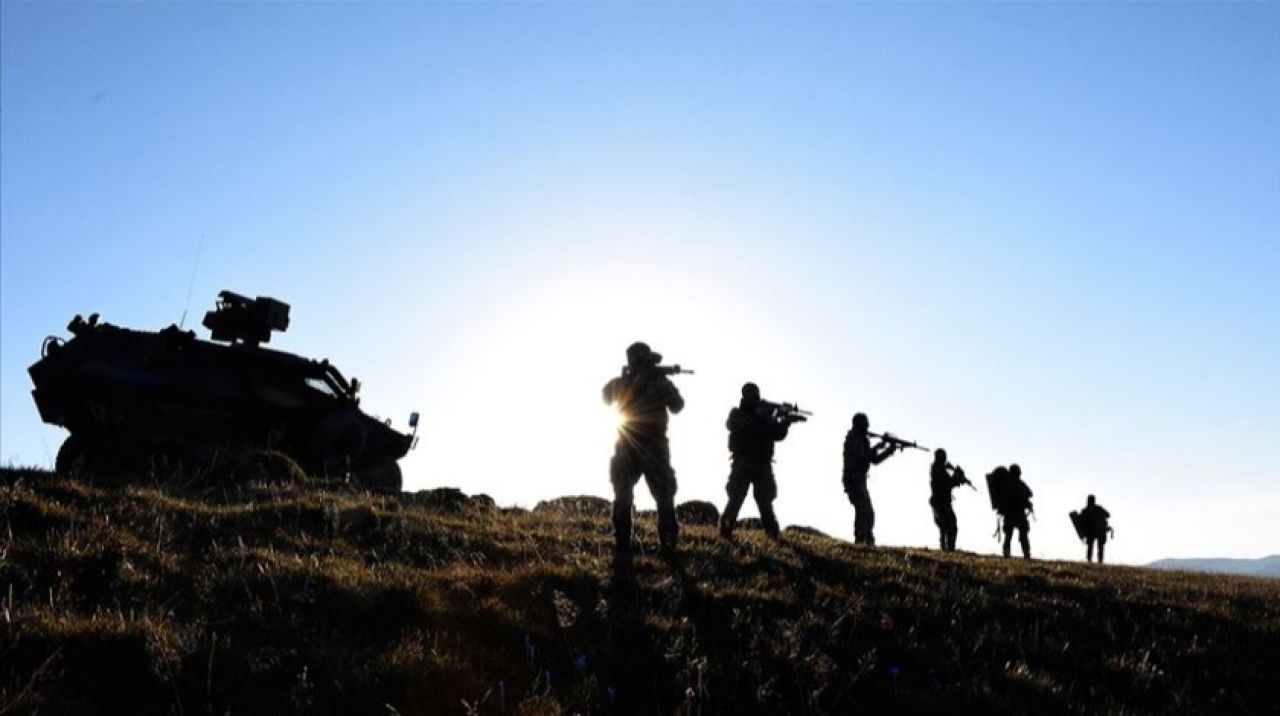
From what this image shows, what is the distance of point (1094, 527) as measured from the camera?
90.3ft

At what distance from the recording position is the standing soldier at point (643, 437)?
30.7 ft

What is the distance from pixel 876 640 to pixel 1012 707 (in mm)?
1170

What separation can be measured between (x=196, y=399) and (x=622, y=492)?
871 centimetres

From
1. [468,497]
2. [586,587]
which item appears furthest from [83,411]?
[586,587]

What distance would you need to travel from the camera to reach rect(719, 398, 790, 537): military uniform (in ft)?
42.3

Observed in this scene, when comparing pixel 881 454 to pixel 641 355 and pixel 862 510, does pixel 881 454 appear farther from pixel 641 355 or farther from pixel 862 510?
pixel 641 355

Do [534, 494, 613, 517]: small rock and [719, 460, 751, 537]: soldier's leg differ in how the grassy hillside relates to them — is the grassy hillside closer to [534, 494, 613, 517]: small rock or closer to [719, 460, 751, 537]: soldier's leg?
[719, 460, 751, 537]: soldier's leg

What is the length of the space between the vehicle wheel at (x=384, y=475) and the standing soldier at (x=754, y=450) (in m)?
7.24

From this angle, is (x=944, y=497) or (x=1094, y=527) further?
(x=1094, y=527)

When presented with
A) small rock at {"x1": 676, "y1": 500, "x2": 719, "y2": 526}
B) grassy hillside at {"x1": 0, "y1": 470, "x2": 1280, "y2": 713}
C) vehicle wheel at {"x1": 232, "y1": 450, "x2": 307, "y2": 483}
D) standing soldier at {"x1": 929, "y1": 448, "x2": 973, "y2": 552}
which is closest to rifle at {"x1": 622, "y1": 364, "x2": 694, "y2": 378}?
grassy hillside at {"x1": 0, "y1": 470, "x2": 1280, "y2": 713}

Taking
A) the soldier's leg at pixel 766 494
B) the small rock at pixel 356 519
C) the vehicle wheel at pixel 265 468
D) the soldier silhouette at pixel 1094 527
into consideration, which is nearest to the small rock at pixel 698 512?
the soldier's leg at pixel 766 494

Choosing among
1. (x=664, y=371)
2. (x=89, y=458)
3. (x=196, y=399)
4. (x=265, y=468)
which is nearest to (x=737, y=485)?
(x=664, y=371)

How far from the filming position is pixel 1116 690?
18.3ft

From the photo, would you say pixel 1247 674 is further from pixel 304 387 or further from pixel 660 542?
pixel 304 387
